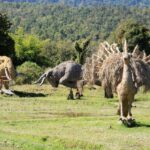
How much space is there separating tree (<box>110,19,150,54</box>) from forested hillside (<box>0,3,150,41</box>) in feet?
242

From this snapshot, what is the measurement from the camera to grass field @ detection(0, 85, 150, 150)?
1705 centimetres

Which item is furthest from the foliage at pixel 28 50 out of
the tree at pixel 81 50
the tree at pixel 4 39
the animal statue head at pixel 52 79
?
the animal statue head at pixel 52 79

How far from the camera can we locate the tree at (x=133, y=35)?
54.6 metres

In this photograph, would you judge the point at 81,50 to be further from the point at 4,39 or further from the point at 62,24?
the point at 62,24

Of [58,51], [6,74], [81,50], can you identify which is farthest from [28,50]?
[6,74]

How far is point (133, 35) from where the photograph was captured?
55.0m

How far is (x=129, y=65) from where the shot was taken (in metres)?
20.0

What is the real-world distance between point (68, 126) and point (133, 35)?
1392 inches

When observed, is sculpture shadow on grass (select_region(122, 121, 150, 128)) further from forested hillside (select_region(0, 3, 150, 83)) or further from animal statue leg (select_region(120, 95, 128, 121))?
forested hillside (select_region(0, 3, 150, 83))

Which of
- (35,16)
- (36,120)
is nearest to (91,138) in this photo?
(36,120)

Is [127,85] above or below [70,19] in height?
below

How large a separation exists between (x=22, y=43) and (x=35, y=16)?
87.3m

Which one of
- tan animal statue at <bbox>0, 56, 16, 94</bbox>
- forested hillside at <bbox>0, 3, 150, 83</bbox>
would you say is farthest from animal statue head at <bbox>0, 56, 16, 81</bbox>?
forested hillside at <bbox>0, 3, 150, 83</bbox>

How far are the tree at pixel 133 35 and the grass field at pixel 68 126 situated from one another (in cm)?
2375
